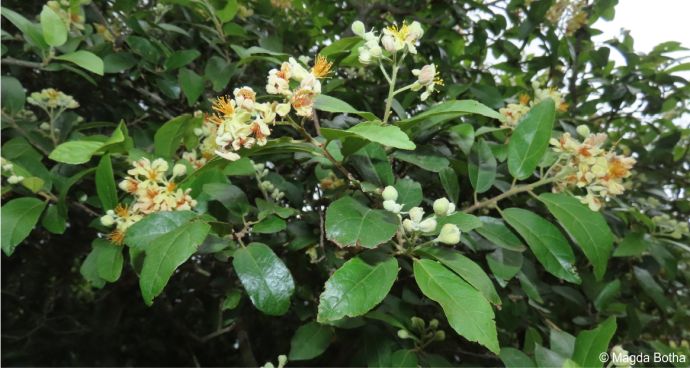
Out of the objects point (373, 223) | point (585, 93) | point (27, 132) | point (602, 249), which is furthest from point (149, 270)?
point (585, 93)

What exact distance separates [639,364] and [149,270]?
1.04 metres

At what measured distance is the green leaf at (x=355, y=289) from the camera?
663mm

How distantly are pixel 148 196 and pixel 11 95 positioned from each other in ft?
2.13

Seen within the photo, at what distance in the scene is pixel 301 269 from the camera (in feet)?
4.00

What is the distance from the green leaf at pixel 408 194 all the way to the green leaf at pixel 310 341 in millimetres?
398

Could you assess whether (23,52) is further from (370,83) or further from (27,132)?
(370,83)

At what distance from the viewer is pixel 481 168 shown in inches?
38.0

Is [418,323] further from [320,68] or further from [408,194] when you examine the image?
[320,68]

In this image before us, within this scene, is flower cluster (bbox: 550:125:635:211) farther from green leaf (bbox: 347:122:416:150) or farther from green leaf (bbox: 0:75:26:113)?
green leaf (bbox: 0:75:26:113)

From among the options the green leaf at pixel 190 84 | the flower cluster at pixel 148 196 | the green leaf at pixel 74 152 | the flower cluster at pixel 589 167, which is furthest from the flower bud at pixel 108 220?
the flower cluster at pixel 589 167

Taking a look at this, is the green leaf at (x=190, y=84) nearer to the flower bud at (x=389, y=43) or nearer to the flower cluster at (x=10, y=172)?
the flower cluster at (x=10, y=172)

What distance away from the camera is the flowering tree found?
79 centimetres

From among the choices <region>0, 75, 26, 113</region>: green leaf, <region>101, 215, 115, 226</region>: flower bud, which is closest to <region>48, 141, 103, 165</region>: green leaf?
<region>101, 215, 115, 226</region>: flower bud

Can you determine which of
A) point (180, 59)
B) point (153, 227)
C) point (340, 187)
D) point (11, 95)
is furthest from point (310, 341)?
point (11, 95)
